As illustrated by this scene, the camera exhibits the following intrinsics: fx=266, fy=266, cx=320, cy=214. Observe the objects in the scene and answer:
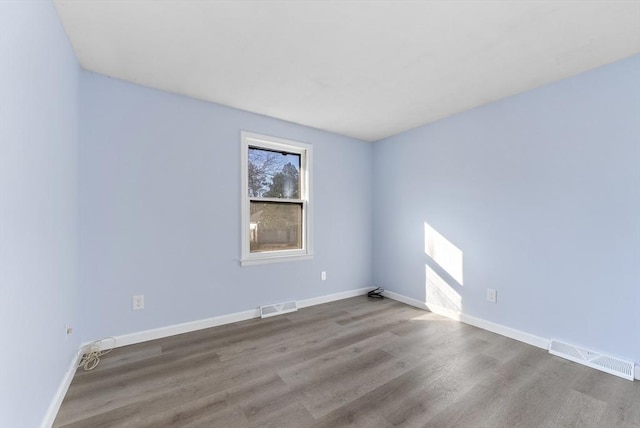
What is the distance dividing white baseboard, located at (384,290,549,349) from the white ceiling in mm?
2346

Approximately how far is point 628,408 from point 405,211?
2544mm

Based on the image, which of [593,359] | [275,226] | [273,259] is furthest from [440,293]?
[275,226]

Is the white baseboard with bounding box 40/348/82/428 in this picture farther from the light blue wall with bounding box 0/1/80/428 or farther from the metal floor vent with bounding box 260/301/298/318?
the metal floor vent with bounding box 260/301/298/318

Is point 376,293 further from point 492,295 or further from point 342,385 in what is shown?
point 342,385

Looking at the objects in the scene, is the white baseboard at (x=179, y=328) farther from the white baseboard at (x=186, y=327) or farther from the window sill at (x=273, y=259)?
the window sill at (x=273, y=259)

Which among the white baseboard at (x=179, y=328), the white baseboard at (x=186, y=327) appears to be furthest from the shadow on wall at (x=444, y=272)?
the white baseboard at (x=179, y=328)

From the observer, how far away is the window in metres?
3.11

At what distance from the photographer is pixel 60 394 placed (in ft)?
5.45

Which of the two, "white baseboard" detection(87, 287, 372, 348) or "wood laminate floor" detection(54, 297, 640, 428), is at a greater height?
"white baseboard" detection(87, 287, 372, 348)

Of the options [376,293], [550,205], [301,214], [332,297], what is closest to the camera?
[550,205]

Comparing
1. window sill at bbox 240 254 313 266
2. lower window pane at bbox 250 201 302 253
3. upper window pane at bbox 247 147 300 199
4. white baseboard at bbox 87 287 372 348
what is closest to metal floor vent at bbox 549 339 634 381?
white baseboard at bbox 87 287 372 348

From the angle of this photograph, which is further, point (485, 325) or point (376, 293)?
point (376, 293)

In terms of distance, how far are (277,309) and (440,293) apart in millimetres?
2011

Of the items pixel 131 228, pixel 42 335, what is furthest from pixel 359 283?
pixel 42 335
